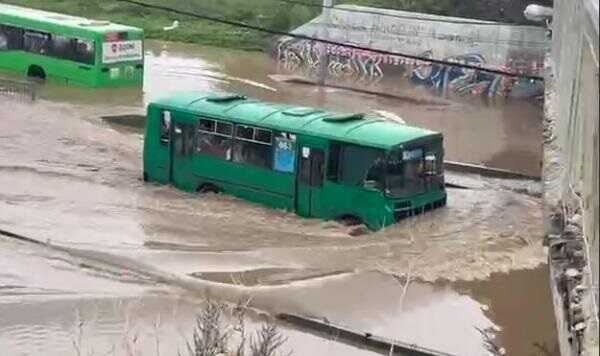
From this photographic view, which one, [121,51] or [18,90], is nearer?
[18,90]

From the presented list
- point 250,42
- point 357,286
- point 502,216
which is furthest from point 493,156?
point 250,42

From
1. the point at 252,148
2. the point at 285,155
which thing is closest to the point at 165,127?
the point at 252,148

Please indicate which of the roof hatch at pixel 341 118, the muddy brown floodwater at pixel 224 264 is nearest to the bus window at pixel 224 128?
the muddy brown floodwater at pixel 224 264

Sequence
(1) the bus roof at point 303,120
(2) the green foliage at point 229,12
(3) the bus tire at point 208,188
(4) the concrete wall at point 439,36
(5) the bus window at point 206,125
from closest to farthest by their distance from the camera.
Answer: (1) the bus roof at point 303,120 < (5) the bus window at point 206,125 < (3) the bus tire at point 208,188 < (4) the concrete wall at point 439,36 < (2) the green foliage at point 229,12

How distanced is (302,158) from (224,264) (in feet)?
9.96

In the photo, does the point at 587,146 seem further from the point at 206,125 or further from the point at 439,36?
the point at 439,36

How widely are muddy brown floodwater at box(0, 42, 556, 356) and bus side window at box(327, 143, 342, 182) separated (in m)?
0.87

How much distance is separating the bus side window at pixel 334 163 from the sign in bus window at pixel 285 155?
0.78 metres

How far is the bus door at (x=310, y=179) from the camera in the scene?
19.6 m

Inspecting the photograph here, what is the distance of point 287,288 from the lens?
1641 cm

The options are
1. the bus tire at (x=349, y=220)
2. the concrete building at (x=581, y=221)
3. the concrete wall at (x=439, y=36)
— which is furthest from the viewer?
the concrete wall at (x=439, y=36)

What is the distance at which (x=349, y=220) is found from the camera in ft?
64.3

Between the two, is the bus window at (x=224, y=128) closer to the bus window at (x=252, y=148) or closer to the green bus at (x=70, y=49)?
the bus window at (x=252, y=148)

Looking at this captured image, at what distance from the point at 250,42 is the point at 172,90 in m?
14.7
